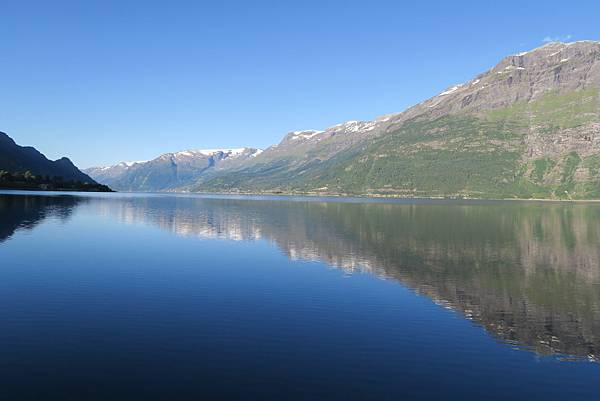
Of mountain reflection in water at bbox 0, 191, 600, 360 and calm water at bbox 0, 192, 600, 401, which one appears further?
mountain reflection in water at bbox 0, 191, 600, 360

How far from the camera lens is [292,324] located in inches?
1462

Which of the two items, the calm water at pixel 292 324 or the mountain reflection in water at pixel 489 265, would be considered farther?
the mountain reflection in water at pixel 489 265

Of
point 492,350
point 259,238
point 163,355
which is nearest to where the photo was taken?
point 163,355

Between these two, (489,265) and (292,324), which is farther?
(489,265)

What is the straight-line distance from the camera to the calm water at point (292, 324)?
25312 mm

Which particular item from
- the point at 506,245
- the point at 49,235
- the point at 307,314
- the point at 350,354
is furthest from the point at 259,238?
the point at 350,354

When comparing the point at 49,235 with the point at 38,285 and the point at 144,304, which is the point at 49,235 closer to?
the point at 38,285

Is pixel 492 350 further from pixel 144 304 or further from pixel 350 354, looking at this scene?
pixel 144 304

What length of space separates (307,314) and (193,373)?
1628 centimetres

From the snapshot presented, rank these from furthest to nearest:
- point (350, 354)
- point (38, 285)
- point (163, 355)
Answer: point (38, 285), point (350, 354), point (163, 355)

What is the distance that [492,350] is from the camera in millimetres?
32625

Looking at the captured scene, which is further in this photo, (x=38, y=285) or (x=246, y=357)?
(x=38, y=285)

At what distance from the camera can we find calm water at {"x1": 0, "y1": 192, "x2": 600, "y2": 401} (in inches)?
997

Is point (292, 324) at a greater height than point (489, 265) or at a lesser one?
greater
